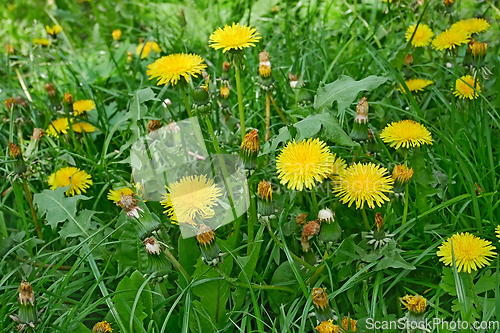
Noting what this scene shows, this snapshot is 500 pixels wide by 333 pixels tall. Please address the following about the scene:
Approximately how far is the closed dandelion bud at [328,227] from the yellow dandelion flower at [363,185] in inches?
2.4

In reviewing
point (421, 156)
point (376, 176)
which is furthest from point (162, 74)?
point (421, 156)

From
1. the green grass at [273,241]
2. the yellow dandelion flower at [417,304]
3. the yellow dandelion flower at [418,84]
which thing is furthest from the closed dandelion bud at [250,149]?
the yellow dandelion flower at [418,84]

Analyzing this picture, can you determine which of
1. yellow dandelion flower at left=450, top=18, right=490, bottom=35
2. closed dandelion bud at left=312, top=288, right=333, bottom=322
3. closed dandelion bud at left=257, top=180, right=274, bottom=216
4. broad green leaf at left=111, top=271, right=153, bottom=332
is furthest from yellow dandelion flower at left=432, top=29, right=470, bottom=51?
broad green leaf at left=111, top=271, right=153, bottom=332

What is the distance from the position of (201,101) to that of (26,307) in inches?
29.8

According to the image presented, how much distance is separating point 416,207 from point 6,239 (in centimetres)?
131

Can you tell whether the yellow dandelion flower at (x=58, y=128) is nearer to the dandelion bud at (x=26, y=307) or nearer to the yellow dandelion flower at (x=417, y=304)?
the dandelion bud at (x=26, y=307)

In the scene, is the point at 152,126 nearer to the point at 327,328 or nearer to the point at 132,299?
the point at 132,299

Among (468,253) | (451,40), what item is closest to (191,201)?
(468,253)

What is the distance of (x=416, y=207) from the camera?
1.35m

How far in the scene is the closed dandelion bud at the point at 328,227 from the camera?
1.15m

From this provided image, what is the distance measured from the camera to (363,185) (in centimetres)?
118

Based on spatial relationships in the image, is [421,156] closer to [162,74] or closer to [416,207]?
[416,207]

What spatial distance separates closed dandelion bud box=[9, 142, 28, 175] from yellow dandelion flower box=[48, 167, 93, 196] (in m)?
0.15

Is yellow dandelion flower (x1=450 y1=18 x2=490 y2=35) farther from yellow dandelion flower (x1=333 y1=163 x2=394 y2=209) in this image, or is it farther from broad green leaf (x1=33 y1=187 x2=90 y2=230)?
broad green leaf (x1=33 y1=187 x2=90 y2=230)
